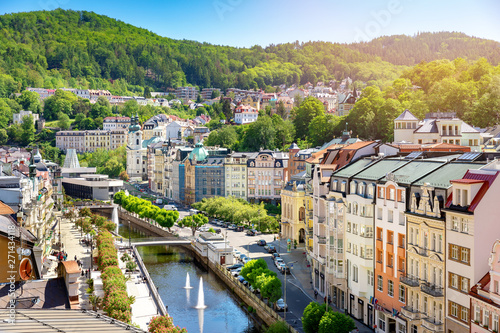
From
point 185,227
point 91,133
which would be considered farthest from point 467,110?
point 91,133

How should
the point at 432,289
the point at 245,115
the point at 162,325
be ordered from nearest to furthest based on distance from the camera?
the point at 162,325
the point at 432,289
the point at 245,115

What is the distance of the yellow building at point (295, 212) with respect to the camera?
66500 millimetres

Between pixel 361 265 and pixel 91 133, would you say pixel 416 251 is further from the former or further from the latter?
pixel 91 133

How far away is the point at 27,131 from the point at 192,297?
14114 cm

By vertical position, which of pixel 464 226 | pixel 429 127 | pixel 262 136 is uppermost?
pixel 429 127

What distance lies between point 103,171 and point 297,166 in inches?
2746

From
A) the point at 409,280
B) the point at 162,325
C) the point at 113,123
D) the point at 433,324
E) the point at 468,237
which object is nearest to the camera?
the point at 468,237

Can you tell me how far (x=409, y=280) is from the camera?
33.7 meters

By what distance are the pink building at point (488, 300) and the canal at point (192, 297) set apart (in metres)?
18.8

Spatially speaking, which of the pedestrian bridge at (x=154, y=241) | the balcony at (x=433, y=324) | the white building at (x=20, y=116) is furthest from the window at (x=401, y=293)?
the white building at (x=20, y=116)

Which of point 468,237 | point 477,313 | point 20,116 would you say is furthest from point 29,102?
point 477,313

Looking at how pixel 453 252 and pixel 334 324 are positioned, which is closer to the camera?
pixel 453 252

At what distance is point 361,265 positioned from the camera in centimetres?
3941

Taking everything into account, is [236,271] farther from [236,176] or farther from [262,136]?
[262,136]
